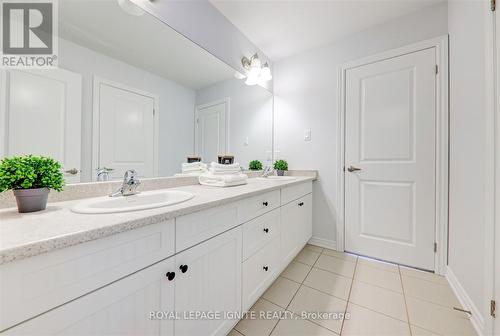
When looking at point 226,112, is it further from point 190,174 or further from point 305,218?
point 305,218

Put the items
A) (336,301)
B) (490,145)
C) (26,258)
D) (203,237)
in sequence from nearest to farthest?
(26,258) < (203,237) < (490,145) < (336,301)

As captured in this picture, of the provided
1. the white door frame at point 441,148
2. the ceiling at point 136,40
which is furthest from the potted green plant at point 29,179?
the white door frame at point 441,148

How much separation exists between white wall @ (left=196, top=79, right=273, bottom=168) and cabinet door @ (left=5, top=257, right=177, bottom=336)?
1222 mm

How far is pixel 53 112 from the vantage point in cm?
86

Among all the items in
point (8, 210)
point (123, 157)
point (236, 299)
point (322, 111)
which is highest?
point (322, 111)

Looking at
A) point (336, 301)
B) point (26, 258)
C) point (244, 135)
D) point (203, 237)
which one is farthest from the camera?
point (244, 135)

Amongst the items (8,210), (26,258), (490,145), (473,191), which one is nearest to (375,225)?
(473,191)

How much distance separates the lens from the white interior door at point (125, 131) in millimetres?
1013

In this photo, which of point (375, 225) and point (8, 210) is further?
point (375, 225)

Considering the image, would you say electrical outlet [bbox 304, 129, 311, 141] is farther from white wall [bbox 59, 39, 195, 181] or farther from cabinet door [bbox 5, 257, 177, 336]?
cabinet door [bbox 5, 257, 177, 336]

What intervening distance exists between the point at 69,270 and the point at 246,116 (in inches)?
73.3

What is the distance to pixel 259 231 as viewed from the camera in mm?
1247

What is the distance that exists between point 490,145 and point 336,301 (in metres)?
1.23

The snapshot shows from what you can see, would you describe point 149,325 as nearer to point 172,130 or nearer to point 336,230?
point 172,130
